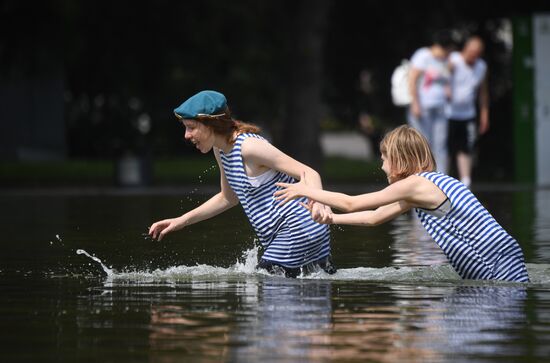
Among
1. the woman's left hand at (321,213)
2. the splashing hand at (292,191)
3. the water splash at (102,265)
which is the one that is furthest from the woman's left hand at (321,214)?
the water splash at (102,265)

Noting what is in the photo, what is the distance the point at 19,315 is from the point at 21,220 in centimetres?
978

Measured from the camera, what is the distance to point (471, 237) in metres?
9.80

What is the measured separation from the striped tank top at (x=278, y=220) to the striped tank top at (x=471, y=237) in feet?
2.40

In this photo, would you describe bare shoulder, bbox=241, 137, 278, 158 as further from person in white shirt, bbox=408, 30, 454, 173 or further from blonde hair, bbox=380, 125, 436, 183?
person in white shirt, bbox=408, 30, 454, 173

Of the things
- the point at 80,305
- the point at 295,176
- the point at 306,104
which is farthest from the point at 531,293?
the point at 306,104

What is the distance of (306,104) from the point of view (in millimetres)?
32281

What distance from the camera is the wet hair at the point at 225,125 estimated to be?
1020cm

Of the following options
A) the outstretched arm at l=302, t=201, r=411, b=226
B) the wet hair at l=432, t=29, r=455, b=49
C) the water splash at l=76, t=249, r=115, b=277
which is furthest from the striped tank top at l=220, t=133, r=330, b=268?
the wet hair at l=432, t=29, r=455, b=49

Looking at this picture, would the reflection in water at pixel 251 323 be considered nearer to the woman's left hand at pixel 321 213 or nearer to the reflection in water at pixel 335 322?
the reflection in water at pixel 335 322

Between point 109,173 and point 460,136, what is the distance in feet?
48.1

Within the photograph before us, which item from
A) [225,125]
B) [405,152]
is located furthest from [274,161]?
[405,152]

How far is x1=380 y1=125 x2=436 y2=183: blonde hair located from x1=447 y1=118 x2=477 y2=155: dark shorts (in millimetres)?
11375

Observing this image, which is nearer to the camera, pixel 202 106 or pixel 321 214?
pixel 321 214

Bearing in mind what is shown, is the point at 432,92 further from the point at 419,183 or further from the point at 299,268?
the point at 419,183
